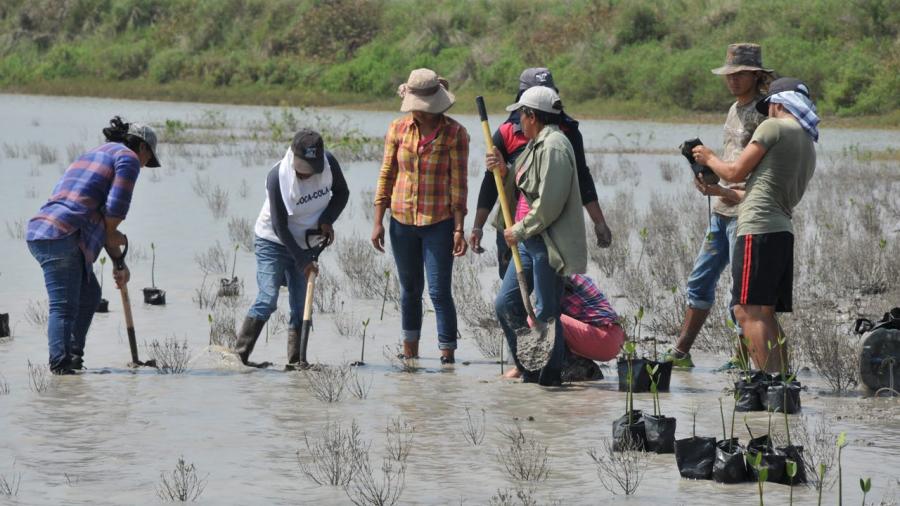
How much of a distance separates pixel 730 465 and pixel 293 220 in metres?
3.35

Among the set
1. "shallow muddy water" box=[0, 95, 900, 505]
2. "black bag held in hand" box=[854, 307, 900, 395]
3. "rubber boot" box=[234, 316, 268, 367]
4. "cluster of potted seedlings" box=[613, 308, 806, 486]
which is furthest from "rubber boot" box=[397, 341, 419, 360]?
"black bag held in hand" box=[854, 307, 900, 395]

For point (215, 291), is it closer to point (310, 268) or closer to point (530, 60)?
point (310, 268)

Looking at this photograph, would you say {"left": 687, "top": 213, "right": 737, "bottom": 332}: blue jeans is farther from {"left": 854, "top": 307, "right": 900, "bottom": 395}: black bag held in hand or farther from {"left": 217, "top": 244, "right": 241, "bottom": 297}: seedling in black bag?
{"left": 217, "top": 244, "right": 241, "bottom": 297}: seedling in black bag

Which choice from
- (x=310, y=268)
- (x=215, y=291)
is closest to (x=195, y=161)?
(x=215, y=291)

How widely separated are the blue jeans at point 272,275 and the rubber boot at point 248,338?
0.16 ft

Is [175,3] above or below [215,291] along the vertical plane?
above

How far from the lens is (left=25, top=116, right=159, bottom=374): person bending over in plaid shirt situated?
26.2 ft

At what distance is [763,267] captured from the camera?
284 inches

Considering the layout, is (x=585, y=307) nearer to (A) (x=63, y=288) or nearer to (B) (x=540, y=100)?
(B) (x=540, y=100)

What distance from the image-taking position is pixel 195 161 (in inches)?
1038

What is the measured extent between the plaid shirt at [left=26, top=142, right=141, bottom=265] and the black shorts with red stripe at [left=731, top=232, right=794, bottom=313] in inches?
128

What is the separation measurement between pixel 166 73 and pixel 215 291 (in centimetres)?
4764

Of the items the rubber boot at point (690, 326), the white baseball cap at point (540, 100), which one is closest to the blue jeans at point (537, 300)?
the white baseball cap at point (540, 100)

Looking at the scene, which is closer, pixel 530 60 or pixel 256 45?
pixel 530 60
